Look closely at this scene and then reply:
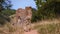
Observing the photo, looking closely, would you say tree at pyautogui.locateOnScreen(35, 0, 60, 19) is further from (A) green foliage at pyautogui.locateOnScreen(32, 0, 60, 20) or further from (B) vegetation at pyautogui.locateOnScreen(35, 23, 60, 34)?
(B) vegetation at pyautogui.locateOnScreen(35, 23, 60, 34)

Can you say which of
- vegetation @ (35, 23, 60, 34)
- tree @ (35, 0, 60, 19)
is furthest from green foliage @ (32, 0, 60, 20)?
vegetation @ (35, 23, 60, 34)

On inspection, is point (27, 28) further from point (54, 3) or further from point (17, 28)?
point (54, 3)

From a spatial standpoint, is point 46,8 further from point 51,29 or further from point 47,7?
point 51,29

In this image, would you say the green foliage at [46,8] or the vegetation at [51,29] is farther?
the green foliage at [46,8]

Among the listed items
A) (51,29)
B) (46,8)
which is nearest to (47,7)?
(46,8)

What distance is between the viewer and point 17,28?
1498cm

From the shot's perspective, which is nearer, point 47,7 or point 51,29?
point 51,29

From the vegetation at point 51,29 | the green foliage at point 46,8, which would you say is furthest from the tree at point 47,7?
the vegetation at point 51,29

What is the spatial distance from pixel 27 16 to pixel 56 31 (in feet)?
13.2

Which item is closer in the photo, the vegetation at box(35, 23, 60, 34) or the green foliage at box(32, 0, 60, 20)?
the vegetation at box(35, 23, 60, 34)

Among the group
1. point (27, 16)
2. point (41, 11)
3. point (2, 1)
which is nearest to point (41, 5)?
point (41, 11)

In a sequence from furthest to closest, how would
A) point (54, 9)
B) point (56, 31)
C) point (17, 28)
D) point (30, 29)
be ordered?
Answer: point (54, 9), point (30, 29), point (17, 28), point (56, 31)

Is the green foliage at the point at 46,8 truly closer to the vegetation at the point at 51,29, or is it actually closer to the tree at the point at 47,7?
the tree at the point at 47,7

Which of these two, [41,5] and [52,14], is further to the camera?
[41,5]
